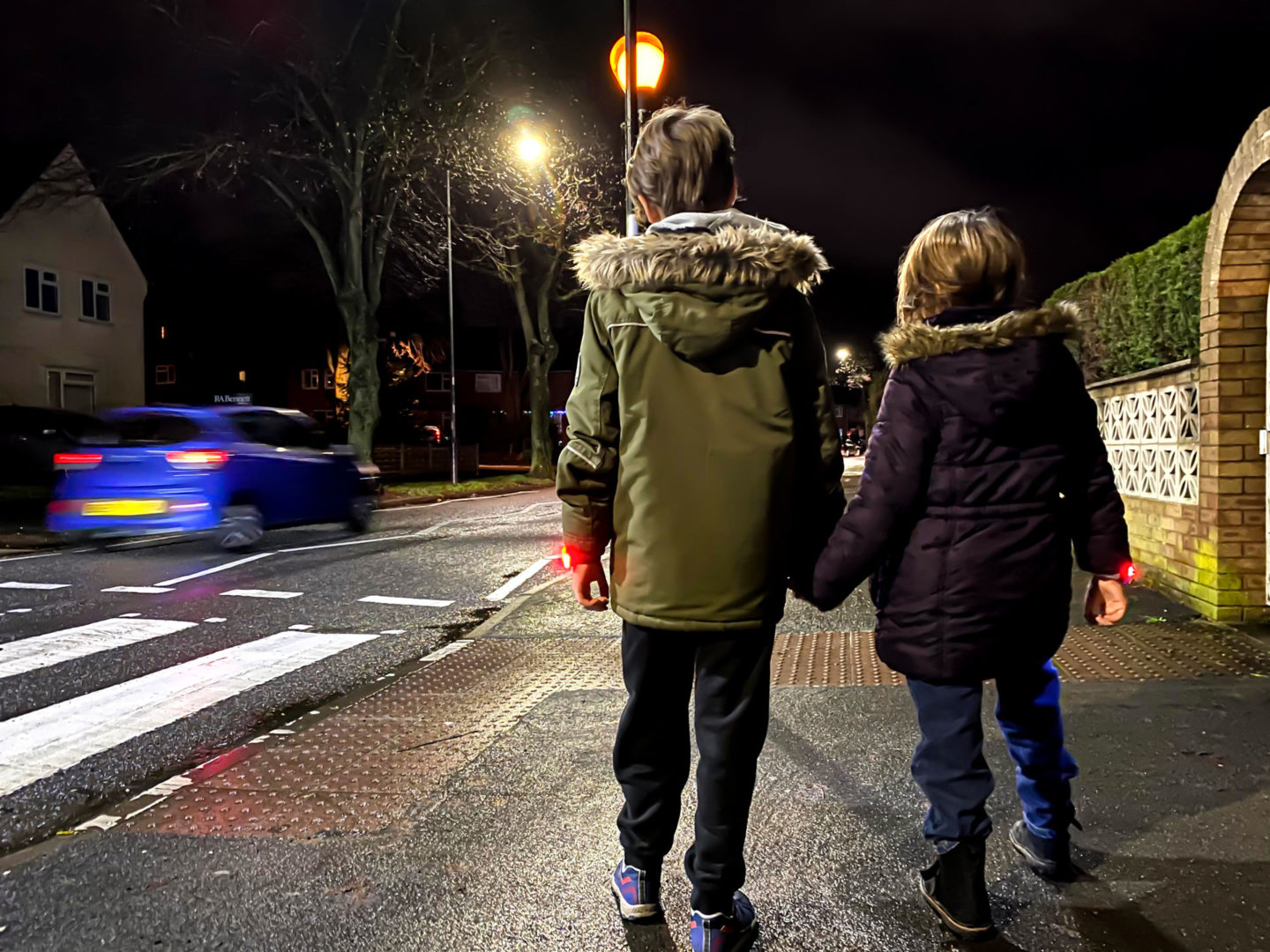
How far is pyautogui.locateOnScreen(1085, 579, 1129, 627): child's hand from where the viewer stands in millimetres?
2848

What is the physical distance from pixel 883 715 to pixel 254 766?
2775 millimetres

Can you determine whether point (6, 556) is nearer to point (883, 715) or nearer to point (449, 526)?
point (449, 526)

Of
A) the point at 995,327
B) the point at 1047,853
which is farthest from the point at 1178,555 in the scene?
the point at 995,327

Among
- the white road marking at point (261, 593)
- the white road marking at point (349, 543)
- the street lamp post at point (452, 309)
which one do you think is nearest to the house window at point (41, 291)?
the street lamp post at point (452, 309)

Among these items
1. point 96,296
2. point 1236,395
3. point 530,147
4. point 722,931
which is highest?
point 530,147

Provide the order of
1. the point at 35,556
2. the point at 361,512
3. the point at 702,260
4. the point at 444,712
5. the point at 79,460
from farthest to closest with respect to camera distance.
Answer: the point at 361,512
the point at 35,556
the point at 79,460
the point at 444,712
the point at 702,260

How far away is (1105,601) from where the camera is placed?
2.89 metres

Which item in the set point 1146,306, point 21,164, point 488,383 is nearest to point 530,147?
point 1146,306

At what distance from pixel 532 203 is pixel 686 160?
78.9 feet

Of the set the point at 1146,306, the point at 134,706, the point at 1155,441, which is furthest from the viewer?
the point at 1146,306

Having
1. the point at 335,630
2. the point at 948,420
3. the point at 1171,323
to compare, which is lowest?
the point at 335,630

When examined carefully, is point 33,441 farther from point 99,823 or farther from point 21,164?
point 99,823

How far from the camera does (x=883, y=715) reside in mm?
4664

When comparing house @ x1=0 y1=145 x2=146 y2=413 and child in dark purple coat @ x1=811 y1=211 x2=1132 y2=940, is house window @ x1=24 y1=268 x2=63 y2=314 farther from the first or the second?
child in dark purple coat @ x1=811 y1=211 x2=1132 y2=940
